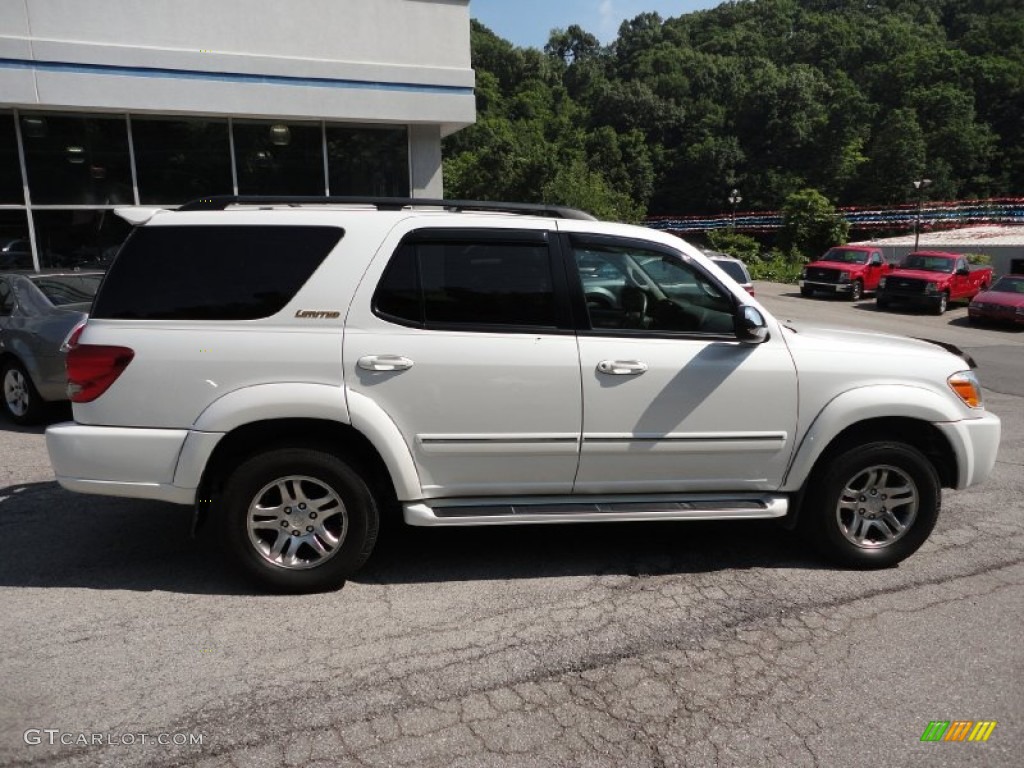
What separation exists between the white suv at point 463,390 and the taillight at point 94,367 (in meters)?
0.01

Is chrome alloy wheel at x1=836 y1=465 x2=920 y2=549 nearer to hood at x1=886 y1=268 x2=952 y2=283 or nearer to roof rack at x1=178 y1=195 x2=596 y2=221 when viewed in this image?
roof rack at x1=178 y1=195 x2=596 y2=221

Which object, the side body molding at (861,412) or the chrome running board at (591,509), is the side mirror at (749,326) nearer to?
the side body molding at (861,412)

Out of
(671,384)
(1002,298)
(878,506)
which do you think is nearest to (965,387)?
(878,506)

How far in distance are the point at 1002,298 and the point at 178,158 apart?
62.7 ft

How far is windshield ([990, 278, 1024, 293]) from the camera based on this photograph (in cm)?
1914

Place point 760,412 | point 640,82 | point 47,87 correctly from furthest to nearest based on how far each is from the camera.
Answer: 1. point 640,82
2. point 47,87
3. point 760,412

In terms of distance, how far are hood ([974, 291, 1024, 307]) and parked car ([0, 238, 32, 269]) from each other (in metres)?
21.2

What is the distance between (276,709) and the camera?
2.89 m

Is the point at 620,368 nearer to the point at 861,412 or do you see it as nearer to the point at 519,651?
the point at 861,412

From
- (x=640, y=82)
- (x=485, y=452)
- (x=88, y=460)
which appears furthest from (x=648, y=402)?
(x=640, y=82)

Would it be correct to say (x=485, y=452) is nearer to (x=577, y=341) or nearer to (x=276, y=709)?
(x=577, y=341)

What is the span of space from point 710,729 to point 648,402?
5.29ft

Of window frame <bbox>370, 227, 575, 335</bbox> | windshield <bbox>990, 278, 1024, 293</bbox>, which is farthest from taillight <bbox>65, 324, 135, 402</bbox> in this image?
windshield <bbox>990, 278, 1024, 293</bbox>

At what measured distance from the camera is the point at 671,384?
3900 mm
